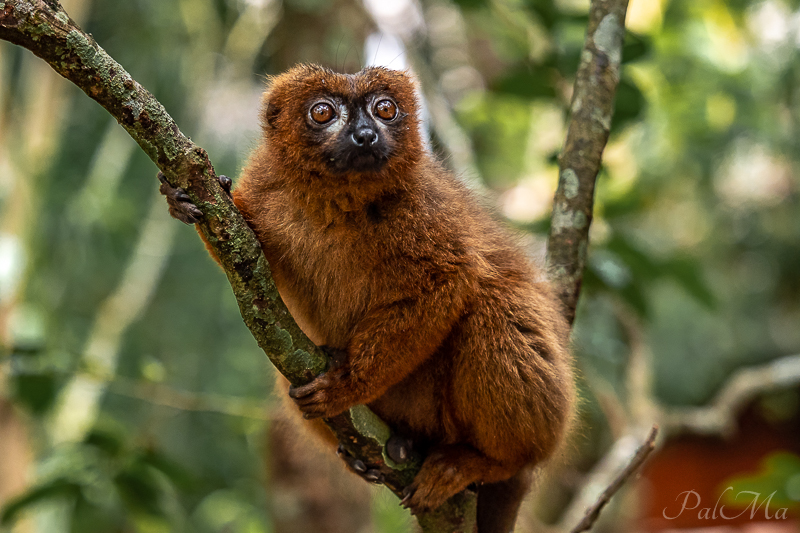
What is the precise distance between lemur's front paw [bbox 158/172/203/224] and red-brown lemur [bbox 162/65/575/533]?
72 centimetres

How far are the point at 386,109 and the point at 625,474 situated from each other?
1.90m

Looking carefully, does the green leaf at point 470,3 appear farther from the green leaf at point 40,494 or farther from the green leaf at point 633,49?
the green leaf at point 40,494

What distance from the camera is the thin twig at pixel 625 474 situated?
2729 millimetres

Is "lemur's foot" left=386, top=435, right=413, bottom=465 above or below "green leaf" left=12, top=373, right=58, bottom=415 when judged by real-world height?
below

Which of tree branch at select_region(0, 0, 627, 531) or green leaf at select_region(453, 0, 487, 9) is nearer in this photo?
tree branch at select_region(0, 0, 627, 531)

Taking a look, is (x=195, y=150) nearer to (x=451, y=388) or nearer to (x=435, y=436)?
(x=451, y=388)

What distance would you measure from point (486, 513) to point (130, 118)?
7.36 ft

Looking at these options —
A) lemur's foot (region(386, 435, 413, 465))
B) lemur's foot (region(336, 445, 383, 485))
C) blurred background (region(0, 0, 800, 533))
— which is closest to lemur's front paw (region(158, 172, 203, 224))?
lemur's foot (region(336, 445, 383, 485))

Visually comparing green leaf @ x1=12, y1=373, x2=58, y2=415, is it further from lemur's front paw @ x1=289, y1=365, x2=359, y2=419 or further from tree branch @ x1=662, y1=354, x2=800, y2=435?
tree branch @ x1=662, y1=354, x2=800, y2=435

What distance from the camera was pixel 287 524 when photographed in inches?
209

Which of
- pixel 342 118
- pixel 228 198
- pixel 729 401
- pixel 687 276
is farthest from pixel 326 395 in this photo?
pixel 729 401

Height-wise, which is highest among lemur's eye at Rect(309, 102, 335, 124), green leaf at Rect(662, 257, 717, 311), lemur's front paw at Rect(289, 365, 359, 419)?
lemur's eye at Rect(309, 102, 335, 124)

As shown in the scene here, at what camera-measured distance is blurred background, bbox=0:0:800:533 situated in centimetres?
428

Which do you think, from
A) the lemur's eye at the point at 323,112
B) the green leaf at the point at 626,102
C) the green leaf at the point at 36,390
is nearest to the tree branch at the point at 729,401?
the green leaf at the point at 626,102
